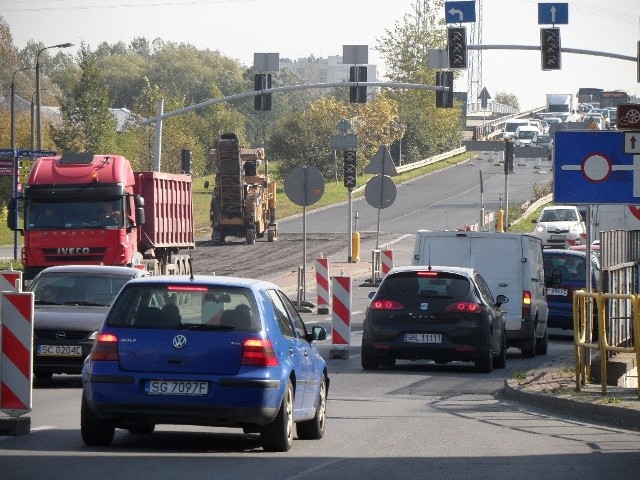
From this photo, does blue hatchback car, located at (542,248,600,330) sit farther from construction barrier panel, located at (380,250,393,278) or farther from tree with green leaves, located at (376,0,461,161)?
tree with green leaves, located at (376,0,461,161)

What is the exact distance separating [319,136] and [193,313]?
93779 millimetres

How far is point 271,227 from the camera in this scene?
208ft

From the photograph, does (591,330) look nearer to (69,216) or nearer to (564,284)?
(564,284)

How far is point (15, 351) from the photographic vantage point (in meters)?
13.0

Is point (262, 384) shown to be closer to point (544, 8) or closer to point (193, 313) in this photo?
point (193, 313)

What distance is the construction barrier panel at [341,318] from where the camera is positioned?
2314 centimetres

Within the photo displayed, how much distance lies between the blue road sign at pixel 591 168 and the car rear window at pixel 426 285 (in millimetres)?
2397

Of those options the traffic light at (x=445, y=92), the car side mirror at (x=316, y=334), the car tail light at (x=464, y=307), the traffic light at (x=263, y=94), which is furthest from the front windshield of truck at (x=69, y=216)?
the car side mirror at (x=316, y=334)

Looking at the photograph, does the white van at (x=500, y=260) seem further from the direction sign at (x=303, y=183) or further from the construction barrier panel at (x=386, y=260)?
the construction barrier panel at (x=386, y=260)

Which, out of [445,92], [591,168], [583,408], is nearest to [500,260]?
[591,168]

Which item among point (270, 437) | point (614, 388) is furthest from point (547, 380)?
point (270, 437)

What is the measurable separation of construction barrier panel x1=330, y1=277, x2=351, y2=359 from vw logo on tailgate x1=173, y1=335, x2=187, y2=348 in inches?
453

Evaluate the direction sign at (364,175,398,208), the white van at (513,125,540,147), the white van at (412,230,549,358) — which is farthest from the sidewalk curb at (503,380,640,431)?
the white van at (513,125,540,147)

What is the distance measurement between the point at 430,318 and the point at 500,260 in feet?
12.8
